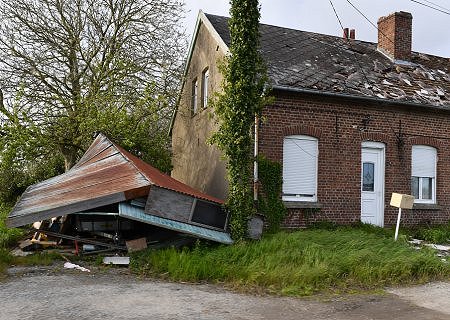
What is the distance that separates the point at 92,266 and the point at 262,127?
587 cm

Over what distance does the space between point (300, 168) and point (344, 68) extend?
3901 mm

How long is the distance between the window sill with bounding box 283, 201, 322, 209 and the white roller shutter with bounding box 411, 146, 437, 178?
11.9 ft

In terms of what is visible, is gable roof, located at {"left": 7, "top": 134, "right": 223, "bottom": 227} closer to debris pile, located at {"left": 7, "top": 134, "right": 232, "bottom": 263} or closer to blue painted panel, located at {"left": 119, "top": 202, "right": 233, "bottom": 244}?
debris pile, located at {"left": 7, "top": 134, "right": 232, "bottom": 263}

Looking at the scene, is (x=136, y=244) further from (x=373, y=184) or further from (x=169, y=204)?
(x=373, y=184)

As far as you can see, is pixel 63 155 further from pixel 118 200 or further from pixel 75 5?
pixel 118 200

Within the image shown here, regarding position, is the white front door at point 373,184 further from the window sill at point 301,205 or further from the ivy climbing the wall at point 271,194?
the ivy climbing the wall at point 271,194

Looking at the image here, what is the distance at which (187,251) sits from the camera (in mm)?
9758

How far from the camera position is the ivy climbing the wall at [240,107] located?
10.4 meters

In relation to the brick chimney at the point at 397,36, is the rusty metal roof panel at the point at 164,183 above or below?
below

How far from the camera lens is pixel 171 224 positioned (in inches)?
383

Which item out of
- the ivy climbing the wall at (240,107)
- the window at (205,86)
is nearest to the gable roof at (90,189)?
the ivy climbing the wall at (240,107)

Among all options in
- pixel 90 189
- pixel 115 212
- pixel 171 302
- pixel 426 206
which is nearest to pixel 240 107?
pixel 115 212

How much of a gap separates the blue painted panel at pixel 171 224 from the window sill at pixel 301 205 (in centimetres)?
→ 314

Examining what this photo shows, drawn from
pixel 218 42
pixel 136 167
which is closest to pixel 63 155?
pixel 218 42
